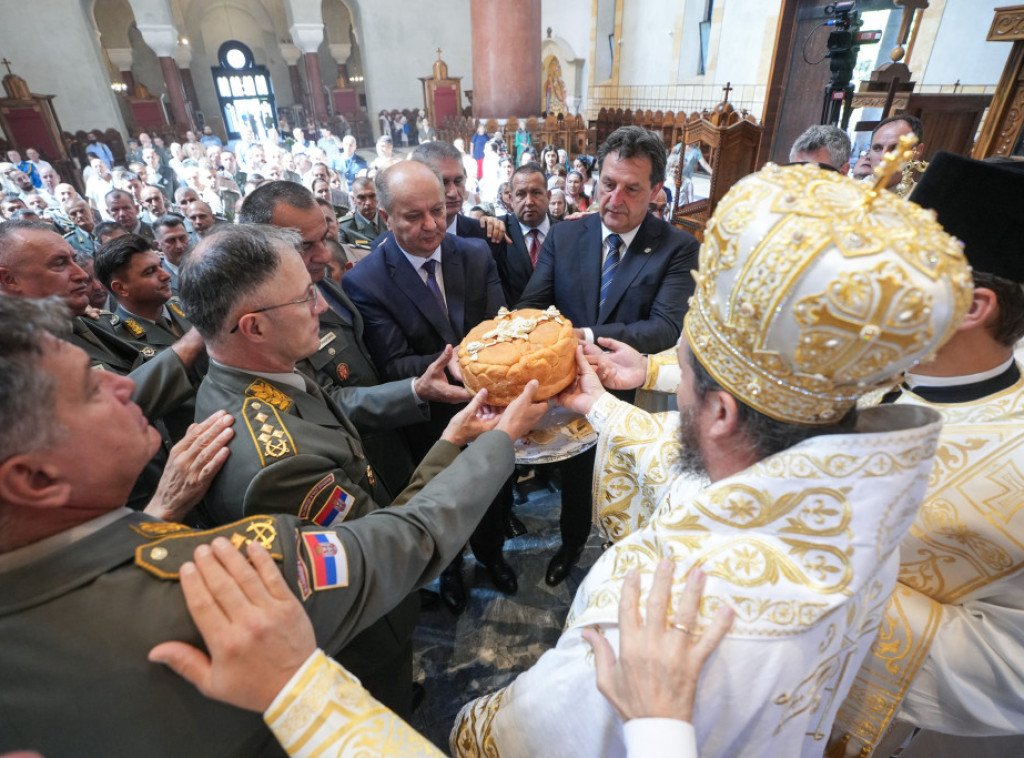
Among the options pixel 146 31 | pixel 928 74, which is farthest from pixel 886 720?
pixel 146 31

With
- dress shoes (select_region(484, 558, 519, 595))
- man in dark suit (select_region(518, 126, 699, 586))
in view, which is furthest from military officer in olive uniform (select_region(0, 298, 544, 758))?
dress shoes (select_region(484, 558, 519, 595))

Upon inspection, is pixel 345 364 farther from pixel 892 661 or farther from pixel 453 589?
pixel 892 661

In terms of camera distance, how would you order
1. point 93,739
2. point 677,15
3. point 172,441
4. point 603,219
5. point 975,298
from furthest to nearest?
point 677,15 → point 603,219 → point 172,441 → point 975,298 → point 93,739

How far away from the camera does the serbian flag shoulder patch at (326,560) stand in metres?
1.18

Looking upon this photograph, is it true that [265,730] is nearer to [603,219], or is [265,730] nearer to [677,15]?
[603,219]

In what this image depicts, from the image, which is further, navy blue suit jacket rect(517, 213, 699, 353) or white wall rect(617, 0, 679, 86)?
white wall rect(617, 0, 679, 86)

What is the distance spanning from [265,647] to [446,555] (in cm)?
60

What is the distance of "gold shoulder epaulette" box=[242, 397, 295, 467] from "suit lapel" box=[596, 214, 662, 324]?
2043mm

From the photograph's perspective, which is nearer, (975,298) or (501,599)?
(975,298)

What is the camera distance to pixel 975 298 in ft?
4.59

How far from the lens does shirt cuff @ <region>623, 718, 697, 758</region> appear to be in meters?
0.95

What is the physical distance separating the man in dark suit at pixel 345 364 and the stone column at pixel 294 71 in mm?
31424

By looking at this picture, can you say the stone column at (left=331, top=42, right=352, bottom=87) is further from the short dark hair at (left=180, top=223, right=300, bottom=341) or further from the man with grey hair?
the short dark hair at (left=180, top=223, right=300, bottom=341)

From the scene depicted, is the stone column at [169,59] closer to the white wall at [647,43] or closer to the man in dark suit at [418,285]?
the white wall at [647,43]
